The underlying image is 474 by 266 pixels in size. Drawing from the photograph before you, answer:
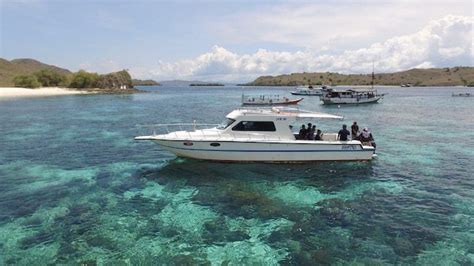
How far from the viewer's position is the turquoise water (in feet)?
41.8

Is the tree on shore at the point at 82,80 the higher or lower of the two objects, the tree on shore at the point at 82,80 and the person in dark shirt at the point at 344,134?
the higher

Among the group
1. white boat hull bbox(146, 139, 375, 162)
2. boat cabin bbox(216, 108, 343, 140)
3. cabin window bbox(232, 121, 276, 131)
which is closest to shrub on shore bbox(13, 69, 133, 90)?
white boat hull bbox(146, 139, 375, 162)

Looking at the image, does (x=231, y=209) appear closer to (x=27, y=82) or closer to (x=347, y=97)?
(x=347, y=97)

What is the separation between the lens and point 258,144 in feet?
75.5

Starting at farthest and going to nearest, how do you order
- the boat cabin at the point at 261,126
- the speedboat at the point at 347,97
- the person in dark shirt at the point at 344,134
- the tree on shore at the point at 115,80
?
the tree on shore at the point at 115,80, the speedboat at the point at 347,97, the person in dark shirt at the point at 344,134, the boat cabin at the point at 261,126

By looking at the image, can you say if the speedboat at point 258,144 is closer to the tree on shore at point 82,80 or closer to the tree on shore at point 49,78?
the tree on shore at point 82,80

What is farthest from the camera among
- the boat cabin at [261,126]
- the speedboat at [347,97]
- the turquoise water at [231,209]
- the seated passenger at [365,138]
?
the speedboat at [347,97]

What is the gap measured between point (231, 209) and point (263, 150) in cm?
729

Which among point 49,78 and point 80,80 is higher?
point 49,78

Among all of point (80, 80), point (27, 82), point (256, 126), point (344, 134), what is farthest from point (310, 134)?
point (80, 80)

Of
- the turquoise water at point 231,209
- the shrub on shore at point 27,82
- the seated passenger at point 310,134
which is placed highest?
the shrub on shore at point 27,82

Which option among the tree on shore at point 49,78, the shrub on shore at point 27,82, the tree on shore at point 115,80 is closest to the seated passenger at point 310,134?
the shrub on shore at point 27,82

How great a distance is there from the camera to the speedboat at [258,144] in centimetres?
2295

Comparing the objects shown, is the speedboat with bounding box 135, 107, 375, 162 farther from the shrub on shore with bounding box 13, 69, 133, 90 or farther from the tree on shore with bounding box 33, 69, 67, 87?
the tree on shore with bounding box 33, 69, 67, 87
